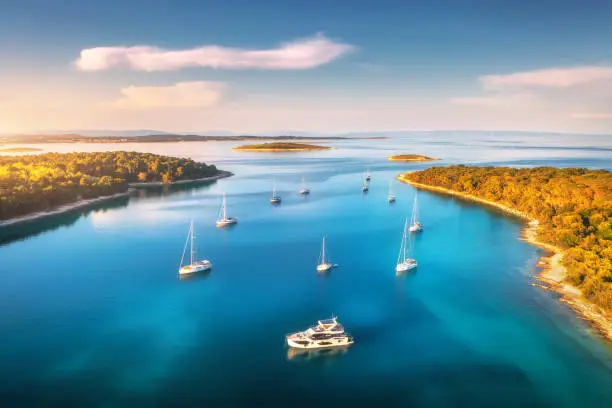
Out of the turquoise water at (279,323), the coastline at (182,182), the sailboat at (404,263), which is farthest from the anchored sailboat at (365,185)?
the sailboat at (404,263)

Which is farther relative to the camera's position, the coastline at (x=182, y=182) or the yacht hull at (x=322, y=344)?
the coastline at (x=182, y=182)

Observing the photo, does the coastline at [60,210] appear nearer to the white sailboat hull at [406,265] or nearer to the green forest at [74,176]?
the green forest at [74,176]

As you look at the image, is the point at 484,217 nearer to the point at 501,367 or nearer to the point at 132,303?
the point at 501,367

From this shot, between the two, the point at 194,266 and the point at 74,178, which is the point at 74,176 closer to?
the point at 74,178

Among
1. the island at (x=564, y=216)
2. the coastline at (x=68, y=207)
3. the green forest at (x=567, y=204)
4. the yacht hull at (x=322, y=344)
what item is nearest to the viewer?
the yacht hull at (x=322, y=344)

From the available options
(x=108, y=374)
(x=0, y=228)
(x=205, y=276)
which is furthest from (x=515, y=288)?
(x=0, y=228)

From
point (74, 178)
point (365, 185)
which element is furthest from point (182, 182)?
point (365, 185)

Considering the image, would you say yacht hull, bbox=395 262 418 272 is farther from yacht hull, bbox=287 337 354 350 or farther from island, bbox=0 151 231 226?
island, bbox=0 151 231 226
